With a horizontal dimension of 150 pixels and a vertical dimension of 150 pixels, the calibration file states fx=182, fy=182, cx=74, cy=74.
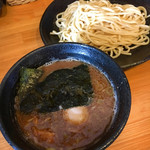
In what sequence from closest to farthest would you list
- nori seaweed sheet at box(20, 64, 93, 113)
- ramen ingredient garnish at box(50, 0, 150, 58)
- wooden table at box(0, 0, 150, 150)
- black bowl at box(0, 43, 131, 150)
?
1. black bowl at box(0, 43, 131, 150)
2. nori seaweed sheet at box(20, 64, 93, 113)
3. wooden table at box(0, 0, 150, 150)
4. ramen ingredient garnish at box(50, 0, 150, 58)

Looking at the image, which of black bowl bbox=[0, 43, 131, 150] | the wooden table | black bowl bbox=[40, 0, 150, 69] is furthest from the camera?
black bowl bbox=[40, 0, 150, 69]

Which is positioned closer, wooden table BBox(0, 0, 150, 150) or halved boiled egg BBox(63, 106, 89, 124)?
halved boiled egg BBox(63, 106, 89, 124)

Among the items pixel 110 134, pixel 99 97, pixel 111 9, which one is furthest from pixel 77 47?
pixel 111 9

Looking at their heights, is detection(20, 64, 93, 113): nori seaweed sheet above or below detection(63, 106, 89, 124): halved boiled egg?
above

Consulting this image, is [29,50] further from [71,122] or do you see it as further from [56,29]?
[71,122]

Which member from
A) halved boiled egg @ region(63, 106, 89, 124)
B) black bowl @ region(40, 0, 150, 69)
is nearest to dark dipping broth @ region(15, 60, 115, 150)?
halved boiled egg @ region(63, 106, 89, 124)

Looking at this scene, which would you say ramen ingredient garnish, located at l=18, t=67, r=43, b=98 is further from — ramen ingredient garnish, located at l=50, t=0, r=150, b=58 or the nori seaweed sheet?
ramen ingredient garnish, located at l=50, t=0, r=150, b=58
